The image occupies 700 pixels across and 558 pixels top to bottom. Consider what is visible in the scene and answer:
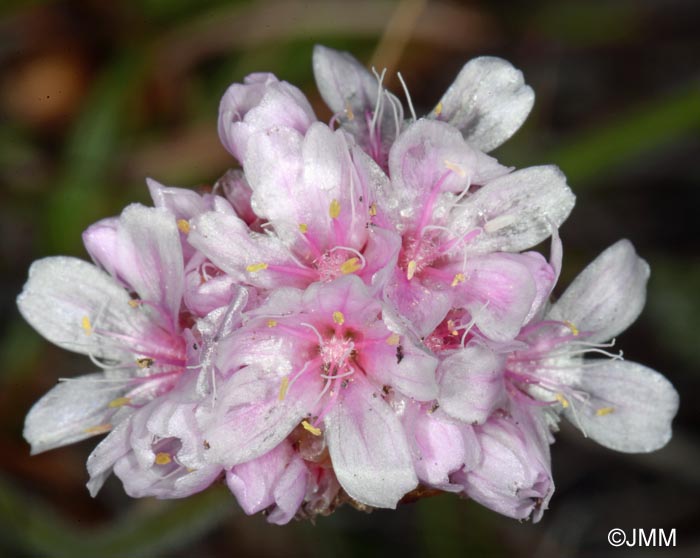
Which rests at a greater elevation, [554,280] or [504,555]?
[554,280]

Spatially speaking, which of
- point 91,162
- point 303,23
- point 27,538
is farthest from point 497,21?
point 27,538

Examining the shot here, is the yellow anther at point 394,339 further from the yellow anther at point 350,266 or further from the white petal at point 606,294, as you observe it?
the white petal at point 606,294

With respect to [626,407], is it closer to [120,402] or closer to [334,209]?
[334,209]

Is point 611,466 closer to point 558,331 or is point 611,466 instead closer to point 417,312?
point 558,331

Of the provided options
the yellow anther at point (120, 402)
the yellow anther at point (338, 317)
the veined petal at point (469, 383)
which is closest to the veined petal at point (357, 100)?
the yellow anther at point (338, 317)

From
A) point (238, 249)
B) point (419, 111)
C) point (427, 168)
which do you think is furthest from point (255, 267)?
point (419, 111)

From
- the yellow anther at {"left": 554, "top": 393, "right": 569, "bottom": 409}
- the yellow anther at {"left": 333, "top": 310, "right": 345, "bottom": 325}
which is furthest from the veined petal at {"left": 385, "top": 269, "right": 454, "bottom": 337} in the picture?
the yellow anther at {"left": 554, "top": 393, "right": 569, "bottom": 409}
